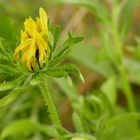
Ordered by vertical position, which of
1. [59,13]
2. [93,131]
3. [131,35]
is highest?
[59,13]

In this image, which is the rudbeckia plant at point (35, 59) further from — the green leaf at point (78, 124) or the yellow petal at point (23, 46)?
the green leaf at point (78, 124)

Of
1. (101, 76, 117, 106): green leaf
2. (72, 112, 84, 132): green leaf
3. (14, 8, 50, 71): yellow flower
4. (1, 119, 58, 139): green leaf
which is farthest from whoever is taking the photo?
(101, 76, 117, 106): green leaf

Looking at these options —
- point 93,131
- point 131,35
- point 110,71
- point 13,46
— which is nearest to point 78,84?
point 110,71

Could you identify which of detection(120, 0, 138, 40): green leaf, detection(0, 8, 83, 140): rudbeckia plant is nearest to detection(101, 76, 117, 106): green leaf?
detection(120, 0, 138, 40): green leaf

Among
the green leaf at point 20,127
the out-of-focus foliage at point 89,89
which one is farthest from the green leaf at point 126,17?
the green leaf at point 20,127

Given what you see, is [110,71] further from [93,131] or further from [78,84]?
[93,131]

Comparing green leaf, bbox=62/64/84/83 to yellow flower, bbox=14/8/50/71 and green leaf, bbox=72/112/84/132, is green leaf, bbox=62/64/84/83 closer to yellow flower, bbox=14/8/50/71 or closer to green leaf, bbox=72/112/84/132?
yellow flower, bbox=14/8/50/71
